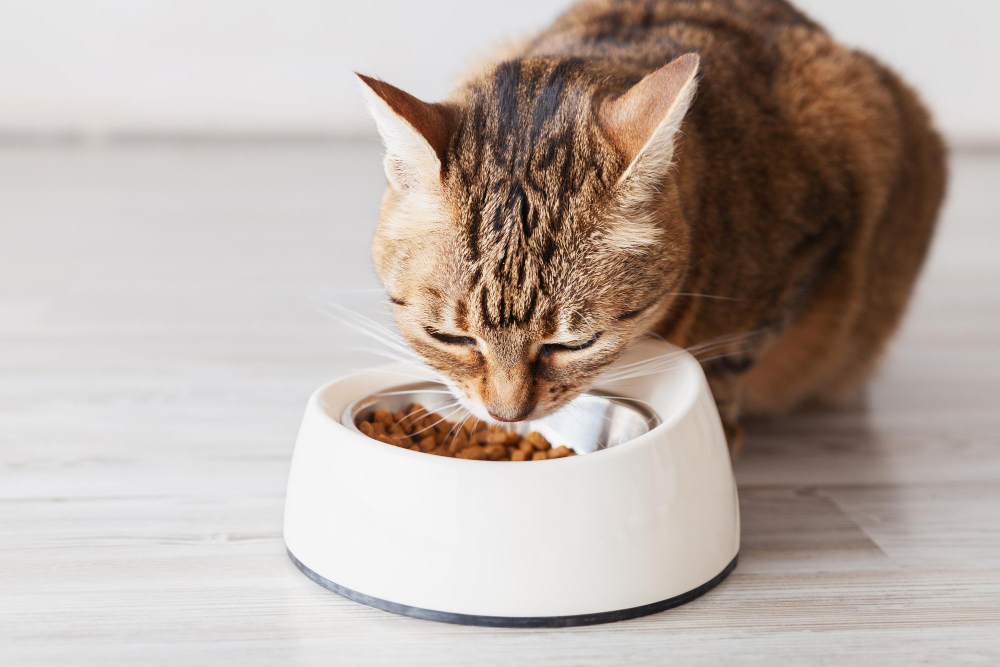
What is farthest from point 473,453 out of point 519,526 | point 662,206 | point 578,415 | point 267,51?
point 267,51

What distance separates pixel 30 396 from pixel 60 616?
690mm

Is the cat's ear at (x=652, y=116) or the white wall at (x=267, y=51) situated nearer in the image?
the cat's ear at (x=652, y=116)

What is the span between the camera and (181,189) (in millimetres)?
3248

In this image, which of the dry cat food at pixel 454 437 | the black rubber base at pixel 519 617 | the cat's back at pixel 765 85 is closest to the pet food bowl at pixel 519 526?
the black rubber base at pixel 519 617

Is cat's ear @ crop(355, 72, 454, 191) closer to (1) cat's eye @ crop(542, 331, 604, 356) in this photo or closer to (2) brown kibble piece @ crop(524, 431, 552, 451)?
(1) cat's eye @ crop(542, 331, 604, 356)

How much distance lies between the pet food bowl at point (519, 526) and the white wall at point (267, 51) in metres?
3.18

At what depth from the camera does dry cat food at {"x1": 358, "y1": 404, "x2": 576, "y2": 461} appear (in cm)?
→ 117

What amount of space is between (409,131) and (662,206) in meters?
0.30

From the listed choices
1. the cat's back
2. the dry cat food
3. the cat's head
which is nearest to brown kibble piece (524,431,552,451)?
the dry cat food

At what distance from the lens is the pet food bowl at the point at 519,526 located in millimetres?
940

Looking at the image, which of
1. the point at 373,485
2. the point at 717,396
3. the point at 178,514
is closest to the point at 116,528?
the point at 178,514

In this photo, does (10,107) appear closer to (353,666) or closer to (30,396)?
(30,396)

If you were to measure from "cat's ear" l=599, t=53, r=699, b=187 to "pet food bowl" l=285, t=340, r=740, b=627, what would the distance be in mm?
259

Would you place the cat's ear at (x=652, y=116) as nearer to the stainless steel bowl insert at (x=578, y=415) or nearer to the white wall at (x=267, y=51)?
the stainless steel bowl insert at (x=578, y=415)
